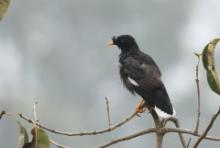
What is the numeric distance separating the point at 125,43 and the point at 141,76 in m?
1.27

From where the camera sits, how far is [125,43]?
10.8 metres

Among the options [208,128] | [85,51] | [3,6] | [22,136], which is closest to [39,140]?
[22,136]

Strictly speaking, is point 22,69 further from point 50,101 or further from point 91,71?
point 50,101

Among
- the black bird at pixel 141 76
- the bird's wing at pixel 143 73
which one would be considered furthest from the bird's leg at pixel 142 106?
the bird's wing at pixel 143 73

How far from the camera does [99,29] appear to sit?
181 meters

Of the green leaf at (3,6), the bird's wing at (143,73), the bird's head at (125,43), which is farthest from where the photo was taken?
the bird's head at (125,43)

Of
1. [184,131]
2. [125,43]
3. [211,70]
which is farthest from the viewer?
[125,43]

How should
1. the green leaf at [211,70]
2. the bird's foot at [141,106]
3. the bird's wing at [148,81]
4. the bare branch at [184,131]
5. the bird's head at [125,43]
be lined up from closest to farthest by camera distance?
the green leaf at [211,70] → the bare branch at [184,131] → the bird's foot at [141,106] → the bird's wing at [148,81] → the bird's head at [125,43]

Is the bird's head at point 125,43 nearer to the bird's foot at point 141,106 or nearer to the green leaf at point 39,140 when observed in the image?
the bird's foot at point 141,106

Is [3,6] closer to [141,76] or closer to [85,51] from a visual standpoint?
[141,76]

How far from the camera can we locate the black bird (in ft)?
28.3

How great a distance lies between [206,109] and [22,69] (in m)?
36.9

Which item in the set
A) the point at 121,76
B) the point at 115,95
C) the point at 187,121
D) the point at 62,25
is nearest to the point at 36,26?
the point at 62,25

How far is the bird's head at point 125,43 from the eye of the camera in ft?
34.9
